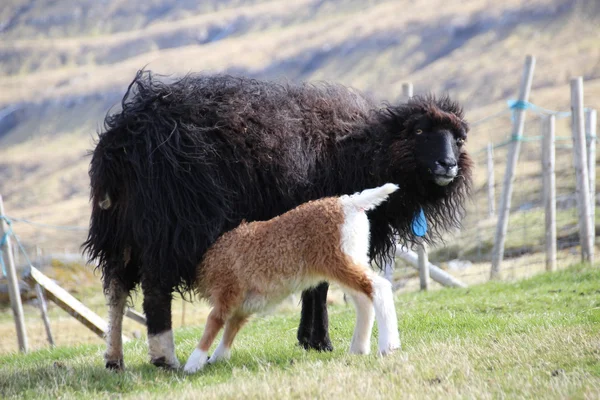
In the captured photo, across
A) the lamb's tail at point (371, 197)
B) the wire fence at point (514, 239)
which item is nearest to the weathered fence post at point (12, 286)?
the lamb's tail at point (371, 197)

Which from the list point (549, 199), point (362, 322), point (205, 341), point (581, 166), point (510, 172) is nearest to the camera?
point (362, 322)

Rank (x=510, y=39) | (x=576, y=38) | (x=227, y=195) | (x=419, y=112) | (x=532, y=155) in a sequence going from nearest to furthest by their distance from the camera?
(x=227, y=195) → (x=419, y=112) → (x=532, y=155) → (x=576, y=38) → (x=510, y=39)

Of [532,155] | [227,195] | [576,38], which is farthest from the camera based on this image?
[576,38]

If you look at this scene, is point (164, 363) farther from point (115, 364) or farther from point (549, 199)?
point (549, 199)

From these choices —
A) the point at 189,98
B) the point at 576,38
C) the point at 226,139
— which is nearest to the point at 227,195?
the point at 226,139

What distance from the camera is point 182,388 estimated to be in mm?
5492

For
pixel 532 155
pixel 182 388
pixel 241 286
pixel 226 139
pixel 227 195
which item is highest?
pixel 226 139

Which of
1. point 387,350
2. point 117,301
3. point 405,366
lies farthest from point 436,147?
point 117,301

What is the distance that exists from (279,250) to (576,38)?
122m

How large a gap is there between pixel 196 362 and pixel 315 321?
127 cm

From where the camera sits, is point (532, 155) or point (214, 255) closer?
point (214, 255)

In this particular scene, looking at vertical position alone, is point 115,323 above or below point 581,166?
below

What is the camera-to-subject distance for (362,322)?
237 inches

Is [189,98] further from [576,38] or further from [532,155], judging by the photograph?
[576,38]
